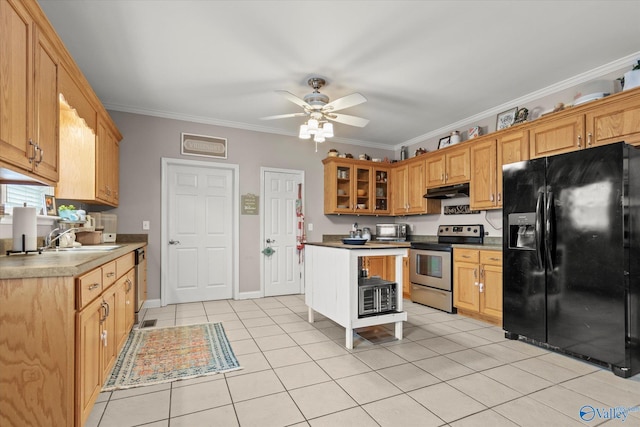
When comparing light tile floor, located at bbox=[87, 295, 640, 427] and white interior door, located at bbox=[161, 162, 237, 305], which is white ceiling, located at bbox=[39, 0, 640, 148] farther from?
light tile floor, located at bbox=[87, 295, 640, 427]

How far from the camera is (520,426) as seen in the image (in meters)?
1.79

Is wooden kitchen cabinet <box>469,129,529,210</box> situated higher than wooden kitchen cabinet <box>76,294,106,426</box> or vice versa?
wooden kitchen cabinet <box>469,129,529,210</box>

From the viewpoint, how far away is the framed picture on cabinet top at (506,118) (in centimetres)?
401

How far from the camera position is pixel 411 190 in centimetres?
537

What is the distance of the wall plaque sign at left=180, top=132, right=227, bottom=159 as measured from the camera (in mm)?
4625

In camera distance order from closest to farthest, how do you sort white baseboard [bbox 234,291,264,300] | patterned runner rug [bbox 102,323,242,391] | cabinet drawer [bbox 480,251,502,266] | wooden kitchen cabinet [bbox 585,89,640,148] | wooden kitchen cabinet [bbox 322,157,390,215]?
patterned runner rug [bbox 102,323,242,391], wooden kitchen cabinet [bbox 585,89,640,148], cabinet drawer [bbox 480,251,502,266], white baseboard [bbox 234,291,264,300], wooden kitchen cabinet [bbox 322,157,390,215]

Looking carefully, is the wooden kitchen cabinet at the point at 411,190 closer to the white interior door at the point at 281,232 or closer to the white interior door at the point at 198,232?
the white interior door at the point at 281,232

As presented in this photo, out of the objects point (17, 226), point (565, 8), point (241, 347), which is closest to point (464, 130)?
point (565, 8)

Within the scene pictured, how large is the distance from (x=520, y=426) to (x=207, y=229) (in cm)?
417

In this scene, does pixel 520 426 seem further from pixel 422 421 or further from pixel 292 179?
pixel 292 179

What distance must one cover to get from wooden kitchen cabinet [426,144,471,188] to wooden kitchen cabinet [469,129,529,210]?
11 centimetres

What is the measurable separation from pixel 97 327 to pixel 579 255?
3529 millimetres

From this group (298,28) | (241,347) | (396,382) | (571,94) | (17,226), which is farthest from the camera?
(571,94)

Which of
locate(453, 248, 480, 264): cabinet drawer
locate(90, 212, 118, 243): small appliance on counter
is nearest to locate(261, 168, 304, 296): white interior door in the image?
locate(90, 212, 118, 243): small appliance on counter
